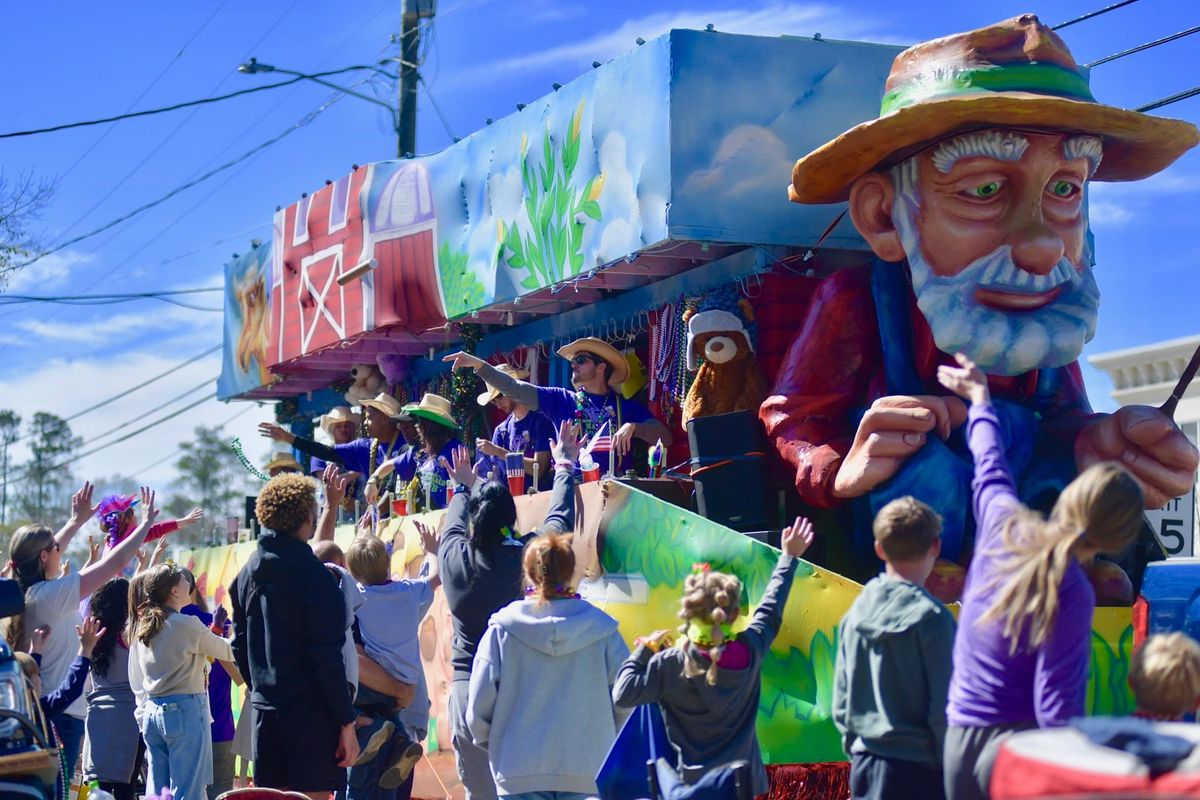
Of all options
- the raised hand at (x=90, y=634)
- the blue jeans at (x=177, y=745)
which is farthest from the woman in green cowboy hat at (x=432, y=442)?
the blue jeans at (x=177, y=745)

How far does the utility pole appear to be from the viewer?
745 inches

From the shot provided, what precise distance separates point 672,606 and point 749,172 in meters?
2.74

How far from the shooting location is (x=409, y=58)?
19.1 m

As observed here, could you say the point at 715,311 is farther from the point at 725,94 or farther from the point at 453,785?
the point at 453,785

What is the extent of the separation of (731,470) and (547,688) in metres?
2.69

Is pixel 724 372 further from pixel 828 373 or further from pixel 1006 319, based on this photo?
pixel 1006 319

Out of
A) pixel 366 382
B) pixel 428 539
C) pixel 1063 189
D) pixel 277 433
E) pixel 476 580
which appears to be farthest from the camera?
pixel 366 382

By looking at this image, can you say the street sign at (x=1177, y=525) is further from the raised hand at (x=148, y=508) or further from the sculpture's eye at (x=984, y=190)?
the raised hand at (x=148, y=508)

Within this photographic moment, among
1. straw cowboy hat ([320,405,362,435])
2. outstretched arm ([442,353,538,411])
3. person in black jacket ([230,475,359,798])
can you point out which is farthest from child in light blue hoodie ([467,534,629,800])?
straw cowboy hat ([320,405,362,435])

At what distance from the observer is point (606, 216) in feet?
33.0

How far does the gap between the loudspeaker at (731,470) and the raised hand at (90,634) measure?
10.5 ft

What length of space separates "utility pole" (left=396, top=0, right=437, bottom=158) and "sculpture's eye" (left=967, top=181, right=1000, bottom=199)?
11.5m

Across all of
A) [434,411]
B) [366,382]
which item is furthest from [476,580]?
[366,382]

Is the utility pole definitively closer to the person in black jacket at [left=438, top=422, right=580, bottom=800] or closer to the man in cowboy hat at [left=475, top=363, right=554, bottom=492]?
the man in cowboy hat at [left=475, top=363, right=554, bottom=492]
